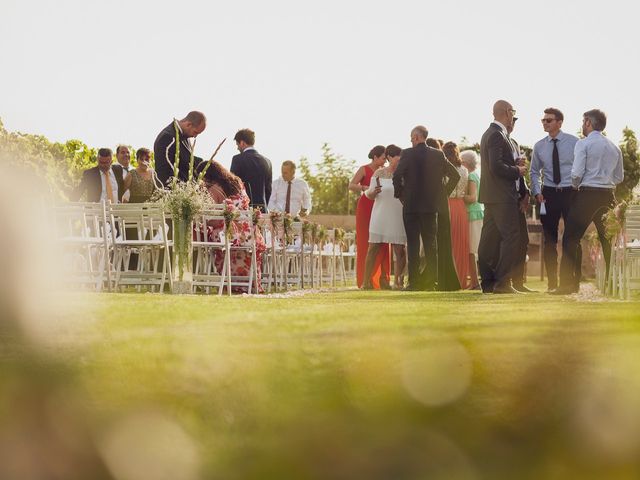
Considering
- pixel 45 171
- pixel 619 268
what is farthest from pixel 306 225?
pixel 619 268

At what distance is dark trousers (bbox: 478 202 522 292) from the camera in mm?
13344

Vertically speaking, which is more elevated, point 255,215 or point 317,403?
point 255,215

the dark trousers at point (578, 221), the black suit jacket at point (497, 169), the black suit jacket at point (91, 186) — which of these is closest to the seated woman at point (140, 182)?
the black suit jacket at point (91, 186)

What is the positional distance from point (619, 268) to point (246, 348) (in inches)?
304

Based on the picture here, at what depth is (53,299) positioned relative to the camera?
9039 millimetres

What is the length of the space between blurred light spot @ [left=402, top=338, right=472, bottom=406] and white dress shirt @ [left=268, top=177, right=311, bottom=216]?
38.2 ft

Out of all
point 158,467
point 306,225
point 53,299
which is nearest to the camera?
point 158,467

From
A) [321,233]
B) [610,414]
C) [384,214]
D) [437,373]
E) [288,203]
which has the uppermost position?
[288,203]

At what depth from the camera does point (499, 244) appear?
14.0 m

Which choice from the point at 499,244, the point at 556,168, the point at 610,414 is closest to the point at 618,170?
the point at 556,168

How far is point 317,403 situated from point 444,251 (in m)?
10.4

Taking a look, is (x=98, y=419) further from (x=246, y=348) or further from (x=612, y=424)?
(x=612, y=424)

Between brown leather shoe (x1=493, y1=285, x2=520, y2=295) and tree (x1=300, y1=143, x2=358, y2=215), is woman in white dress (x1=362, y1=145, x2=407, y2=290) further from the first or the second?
tree (x1=300, y1=143, x2=358, y2=215)

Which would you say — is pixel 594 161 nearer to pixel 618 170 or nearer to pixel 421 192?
pixel 618 170
